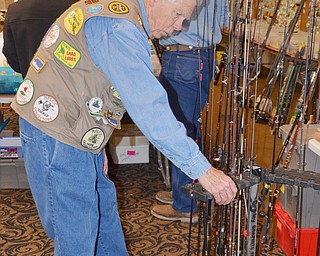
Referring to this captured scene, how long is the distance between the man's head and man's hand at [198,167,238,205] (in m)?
0.39

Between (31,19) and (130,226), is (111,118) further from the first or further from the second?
(130,226)

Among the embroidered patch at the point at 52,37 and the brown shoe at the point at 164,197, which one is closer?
the embroidered patch at the point at 52,37

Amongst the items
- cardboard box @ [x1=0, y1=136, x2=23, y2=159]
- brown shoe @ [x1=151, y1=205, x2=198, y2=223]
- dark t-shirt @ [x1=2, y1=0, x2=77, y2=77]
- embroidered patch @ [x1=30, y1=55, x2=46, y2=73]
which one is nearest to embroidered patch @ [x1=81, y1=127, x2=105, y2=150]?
embroidered patch @ [x1=30, y1=55, x2=46, y2=73]

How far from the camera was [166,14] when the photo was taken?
1349 millimetres

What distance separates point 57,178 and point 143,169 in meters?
2.10

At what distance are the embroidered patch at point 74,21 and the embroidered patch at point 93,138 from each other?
29cm

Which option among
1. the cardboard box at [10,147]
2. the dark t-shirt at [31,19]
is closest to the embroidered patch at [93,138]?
the dark t-shirt at [31,19]

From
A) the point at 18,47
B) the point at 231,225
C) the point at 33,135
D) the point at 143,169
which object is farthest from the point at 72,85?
the point at 143,169

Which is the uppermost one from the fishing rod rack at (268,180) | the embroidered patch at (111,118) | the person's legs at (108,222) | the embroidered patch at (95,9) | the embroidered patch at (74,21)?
the embroidered patch at (95,9)

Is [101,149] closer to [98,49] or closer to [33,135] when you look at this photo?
[33,135]

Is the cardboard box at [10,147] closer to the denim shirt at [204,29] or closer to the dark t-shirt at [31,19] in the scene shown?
the dark t-shirt at [31,19]

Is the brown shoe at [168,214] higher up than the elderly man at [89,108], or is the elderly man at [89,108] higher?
the elderly man at [89,108]

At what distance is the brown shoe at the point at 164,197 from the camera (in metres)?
3.06

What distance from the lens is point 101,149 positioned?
5.28 ft
